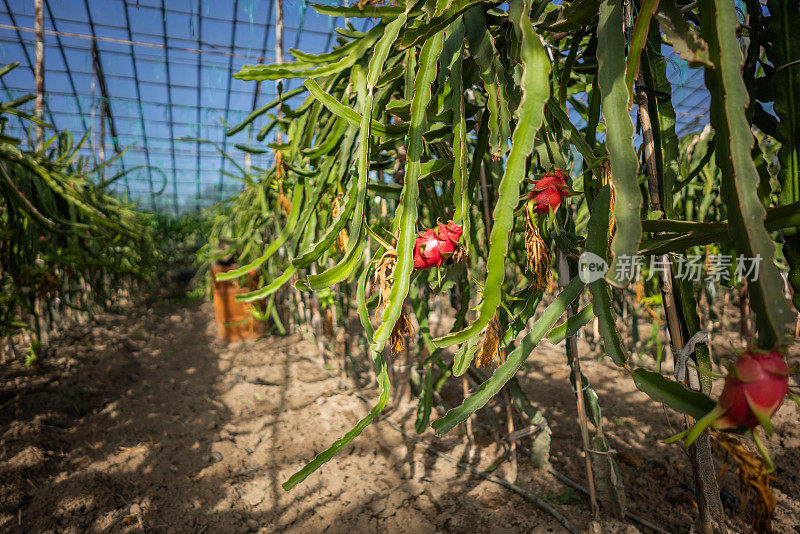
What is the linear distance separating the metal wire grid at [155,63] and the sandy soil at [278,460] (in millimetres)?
3941

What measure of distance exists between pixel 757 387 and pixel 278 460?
1.42 m

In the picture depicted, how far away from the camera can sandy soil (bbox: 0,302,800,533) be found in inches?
42.5

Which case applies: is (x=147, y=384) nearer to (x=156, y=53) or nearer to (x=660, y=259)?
(x=660, y=259)

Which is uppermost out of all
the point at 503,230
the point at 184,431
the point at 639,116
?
the point at 639,116

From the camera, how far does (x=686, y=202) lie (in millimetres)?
1856

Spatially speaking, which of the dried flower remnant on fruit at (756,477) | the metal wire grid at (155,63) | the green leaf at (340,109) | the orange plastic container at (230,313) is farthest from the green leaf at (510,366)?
the metal wire grid at (155,63)

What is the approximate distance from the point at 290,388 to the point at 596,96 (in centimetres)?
181

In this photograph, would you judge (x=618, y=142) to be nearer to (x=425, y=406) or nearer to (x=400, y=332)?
(x=400, y=332)

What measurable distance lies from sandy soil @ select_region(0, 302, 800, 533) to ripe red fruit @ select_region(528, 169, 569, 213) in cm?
55

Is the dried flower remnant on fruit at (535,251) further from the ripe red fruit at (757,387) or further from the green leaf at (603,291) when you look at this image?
the ripe red fruit at (757,387)

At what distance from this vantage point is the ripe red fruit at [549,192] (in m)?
0.56

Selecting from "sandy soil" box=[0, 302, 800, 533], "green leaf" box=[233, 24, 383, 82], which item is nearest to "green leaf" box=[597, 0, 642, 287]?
"green leaf" box=[233, 24, 383, 82]

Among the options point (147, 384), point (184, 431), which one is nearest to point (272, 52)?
point (147, 384)

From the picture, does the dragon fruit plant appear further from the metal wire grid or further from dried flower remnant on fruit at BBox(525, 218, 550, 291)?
the metal wire grid
